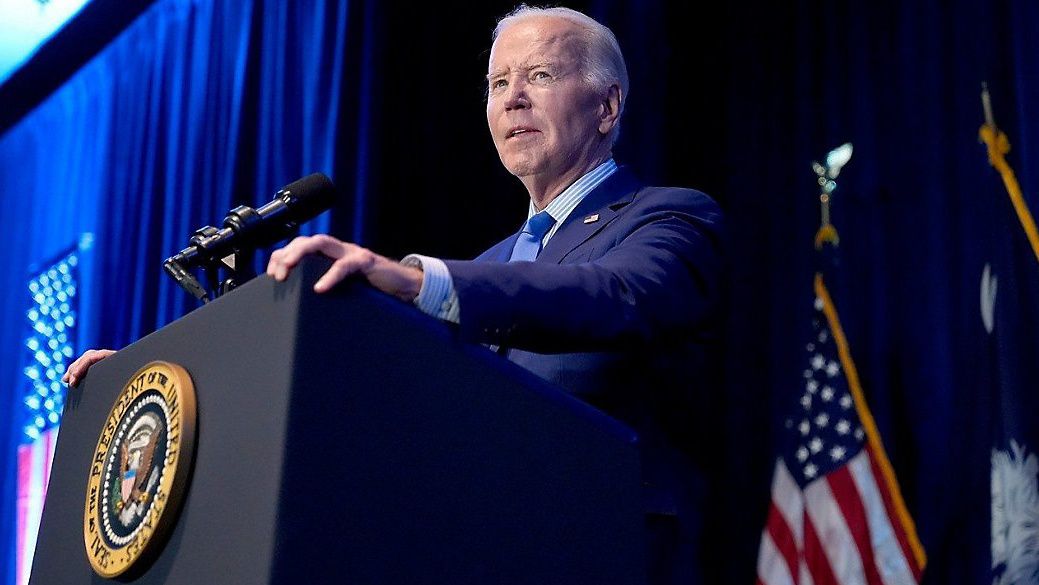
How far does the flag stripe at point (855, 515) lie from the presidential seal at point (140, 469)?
2578 millimetres

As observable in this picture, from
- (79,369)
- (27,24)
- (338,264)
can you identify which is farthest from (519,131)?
(27,24)

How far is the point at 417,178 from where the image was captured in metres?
4.23

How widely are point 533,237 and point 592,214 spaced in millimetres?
201

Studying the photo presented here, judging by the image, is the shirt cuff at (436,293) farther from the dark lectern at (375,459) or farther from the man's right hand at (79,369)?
the man's right hand at (79,369)

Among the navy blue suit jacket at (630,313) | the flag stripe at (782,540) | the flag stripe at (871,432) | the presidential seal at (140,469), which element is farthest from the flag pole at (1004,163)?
the presidential seal at (140,469)

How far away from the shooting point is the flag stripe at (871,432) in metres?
3.26

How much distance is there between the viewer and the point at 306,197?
138 centimetres

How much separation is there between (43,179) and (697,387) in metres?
5.74

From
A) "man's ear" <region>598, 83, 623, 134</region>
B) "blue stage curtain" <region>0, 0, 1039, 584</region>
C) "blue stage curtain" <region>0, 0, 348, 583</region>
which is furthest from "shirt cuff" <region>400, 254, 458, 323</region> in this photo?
"blue stage curtain" <region>0, 0, 348, 583</region>

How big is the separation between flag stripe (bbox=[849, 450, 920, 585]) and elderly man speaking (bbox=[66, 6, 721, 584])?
175 centimetres

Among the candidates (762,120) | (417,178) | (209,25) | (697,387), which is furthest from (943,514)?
(209,25)

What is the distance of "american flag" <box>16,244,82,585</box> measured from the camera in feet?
18.4

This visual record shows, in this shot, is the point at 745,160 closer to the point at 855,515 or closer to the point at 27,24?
the point at 855,515

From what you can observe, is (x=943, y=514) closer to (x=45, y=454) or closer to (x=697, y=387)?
(x=697, y=387)
